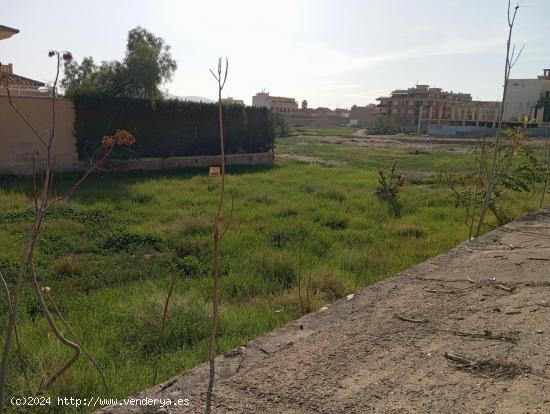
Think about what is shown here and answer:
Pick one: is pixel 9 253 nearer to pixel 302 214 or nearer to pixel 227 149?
pixel 302 214

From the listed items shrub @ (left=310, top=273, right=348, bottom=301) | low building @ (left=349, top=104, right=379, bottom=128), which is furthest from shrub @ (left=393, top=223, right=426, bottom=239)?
low building @ (left=349, top=104, right=379, bottom=128)

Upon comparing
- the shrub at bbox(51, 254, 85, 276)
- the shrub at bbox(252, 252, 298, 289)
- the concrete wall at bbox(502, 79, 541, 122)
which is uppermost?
the concrete wall at bbox(502, 79, 541, 122)

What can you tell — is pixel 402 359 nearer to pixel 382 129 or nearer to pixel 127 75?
pixel 127 75

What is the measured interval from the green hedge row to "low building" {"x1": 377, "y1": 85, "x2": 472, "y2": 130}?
220 ft

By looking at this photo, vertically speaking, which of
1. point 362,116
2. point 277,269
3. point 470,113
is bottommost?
point 277,269

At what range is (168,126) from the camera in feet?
50.2

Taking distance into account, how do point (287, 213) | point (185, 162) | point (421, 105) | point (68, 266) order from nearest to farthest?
point (68, 266)
point (287, 213)
point (185, 162)
point (421, 105)

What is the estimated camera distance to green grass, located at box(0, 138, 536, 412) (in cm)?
325

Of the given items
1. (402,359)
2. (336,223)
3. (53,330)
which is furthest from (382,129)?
(53,330)

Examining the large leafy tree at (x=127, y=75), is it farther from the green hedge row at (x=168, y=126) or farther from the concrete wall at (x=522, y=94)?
the concrete wall at (x=522, y=94)

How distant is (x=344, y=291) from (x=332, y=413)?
2393 mm

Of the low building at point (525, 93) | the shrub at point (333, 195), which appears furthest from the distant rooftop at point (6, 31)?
the low building at point (525, 93)

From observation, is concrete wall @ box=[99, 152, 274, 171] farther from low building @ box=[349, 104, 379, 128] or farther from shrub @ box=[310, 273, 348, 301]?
low building @ box=[349, 104, 379, 128]

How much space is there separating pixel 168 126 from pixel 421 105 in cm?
7795
